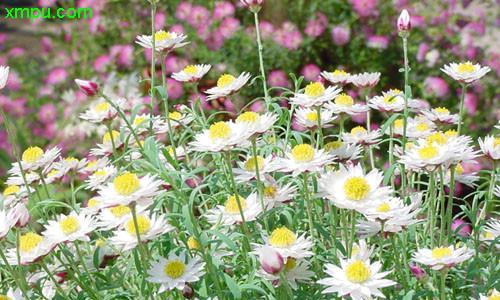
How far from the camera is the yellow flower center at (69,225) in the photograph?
1.40 m

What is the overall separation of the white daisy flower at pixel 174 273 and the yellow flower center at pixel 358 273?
23 cm

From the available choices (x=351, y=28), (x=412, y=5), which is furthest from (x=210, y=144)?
(x=412, y=5)

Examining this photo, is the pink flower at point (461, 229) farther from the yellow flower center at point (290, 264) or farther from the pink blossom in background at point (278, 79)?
the pink blossom in background at point (278, 79)

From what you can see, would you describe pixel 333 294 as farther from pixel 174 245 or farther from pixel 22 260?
pixel 22 260

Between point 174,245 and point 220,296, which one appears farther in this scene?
point 174,245

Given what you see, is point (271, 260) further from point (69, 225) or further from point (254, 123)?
point (69, 225)

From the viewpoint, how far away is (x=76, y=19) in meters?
4.11

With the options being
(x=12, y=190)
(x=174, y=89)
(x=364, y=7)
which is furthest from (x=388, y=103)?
(x=364, y=7)

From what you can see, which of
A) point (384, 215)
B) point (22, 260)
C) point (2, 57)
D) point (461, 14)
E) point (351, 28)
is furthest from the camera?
point (2, 57)

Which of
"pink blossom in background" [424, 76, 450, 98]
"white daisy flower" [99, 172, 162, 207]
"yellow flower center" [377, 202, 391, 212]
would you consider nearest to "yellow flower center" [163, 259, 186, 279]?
"white daisy flower" [99, 172, 162, 207]

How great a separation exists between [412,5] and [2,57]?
2049 mm

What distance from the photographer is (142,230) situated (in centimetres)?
131

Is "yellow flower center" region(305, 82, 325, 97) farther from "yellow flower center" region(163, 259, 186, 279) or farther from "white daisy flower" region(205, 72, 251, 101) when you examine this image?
"yellow flower center" region(163, 259, 186, 279)

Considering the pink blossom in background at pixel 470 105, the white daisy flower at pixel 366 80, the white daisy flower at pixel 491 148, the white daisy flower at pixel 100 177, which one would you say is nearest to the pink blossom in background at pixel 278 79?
the pink blossom in background at pixel 470 105
